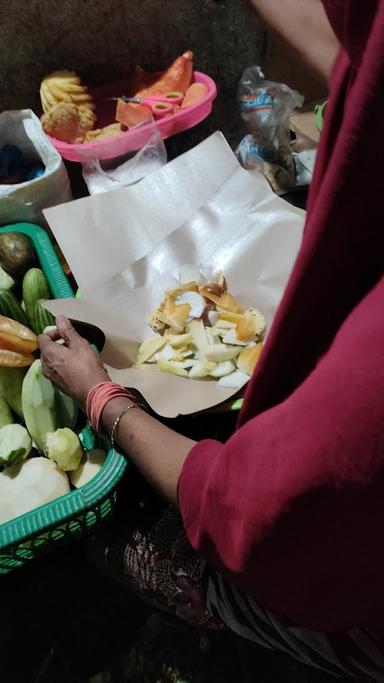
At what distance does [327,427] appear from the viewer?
47cm

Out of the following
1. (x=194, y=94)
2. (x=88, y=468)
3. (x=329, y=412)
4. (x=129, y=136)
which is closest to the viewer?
(x=329, y=412)

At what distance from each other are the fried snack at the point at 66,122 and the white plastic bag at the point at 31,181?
4cm

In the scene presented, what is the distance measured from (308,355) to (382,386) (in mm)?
154

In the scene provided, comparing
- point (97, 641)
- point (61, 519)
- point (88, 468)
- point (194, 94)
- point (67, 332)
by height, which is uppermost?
point (194, 94)

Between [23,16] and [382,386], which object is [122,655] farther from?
[23,16]

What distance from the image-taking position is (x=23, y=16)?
5.07ft

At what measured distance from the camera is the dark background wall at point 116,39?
1.58 m

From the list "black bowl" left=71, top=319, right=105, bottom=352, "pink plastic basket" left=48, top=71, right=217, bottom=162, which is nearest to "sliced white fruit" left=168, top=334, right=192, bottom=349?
"black bowl" left=71, top=319, right=105, bottom=352

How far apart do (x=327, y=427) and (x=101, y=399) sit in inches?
23.2

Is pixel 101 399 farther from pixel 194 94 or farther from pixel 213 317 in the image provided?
pixel 194 94

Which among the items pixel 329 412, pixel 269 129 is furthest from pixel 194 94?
pixel 329 412

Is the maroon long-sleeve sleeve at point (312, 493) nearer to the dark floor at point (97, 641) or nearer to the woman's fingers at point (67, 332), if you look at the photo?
the woman's fingers at point (67, 332)

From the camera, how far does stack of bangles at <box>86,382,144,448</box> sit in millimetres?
989

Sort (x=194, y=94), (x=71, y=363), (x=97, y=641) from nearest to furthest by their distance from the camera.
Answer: (x=71, y=363) → (x=97, y=641) → (x=194, y=94)
